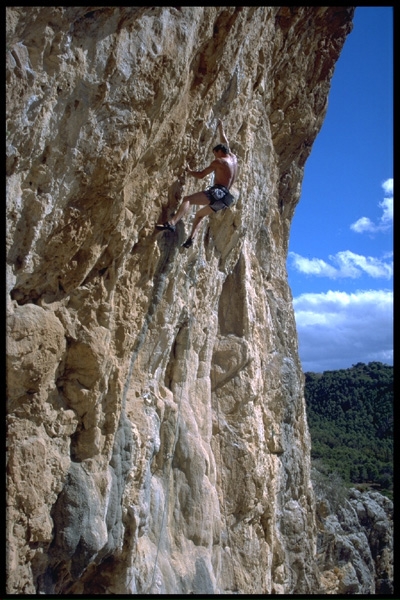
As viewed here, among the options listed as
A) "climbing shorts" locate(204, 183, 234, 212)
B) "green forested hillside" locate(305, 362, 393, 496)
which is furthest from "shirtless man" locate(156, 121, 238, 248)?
"green forested hillside" locate(305, 362, 393, 496)

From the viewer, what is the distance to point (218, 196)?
5715mm

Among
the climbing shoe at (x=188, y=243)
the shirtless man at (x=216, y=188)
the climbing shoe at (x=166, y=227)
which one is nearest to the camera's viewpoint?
the climbing shoe at (x=166, y=227)

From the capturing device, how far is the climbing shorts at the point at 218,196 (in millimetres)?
5666

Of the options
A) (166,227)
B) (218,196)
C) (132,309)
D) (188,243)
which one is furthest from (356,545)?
(166,227)

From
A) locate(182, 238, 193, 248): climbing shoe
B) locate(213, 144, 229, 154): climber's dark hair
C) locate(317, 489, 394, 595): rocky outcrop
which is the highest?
locate(213, 144, 229, 154): climber's dark hair

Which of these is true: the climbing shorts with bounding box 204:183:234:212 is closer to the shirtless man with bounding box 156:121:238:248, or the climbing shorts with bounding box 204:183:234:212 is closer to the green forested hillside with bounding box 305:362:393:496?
the shirtless man with bounding box 156:121:238:248

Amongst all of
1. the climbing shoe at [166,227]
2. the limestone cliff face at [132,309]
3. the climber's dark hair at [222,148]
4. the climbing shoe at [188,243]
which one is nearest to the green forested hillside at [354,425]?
the limestone cliff face at [132,309]

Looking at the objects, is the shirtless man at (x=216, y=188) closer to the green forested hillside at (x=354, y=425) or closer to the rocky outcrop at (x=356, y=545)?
the rocky outcrop at (x=356, y=545)

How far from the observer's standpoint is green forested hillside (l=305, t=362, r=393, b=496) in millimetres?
33812

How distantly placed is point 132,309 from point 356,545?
18.4 meters

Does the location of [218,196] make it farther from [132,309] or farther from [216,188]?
[132,309]

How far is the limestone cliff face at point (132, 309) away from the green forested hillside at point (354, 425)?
2454 cm

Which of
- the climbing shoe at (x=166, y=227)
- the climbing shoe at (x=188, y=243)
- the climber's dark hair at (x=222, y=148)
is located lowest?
the climbing shoe at (x=188, y=243)

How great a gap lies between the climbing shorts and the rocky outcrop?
1235 cm
